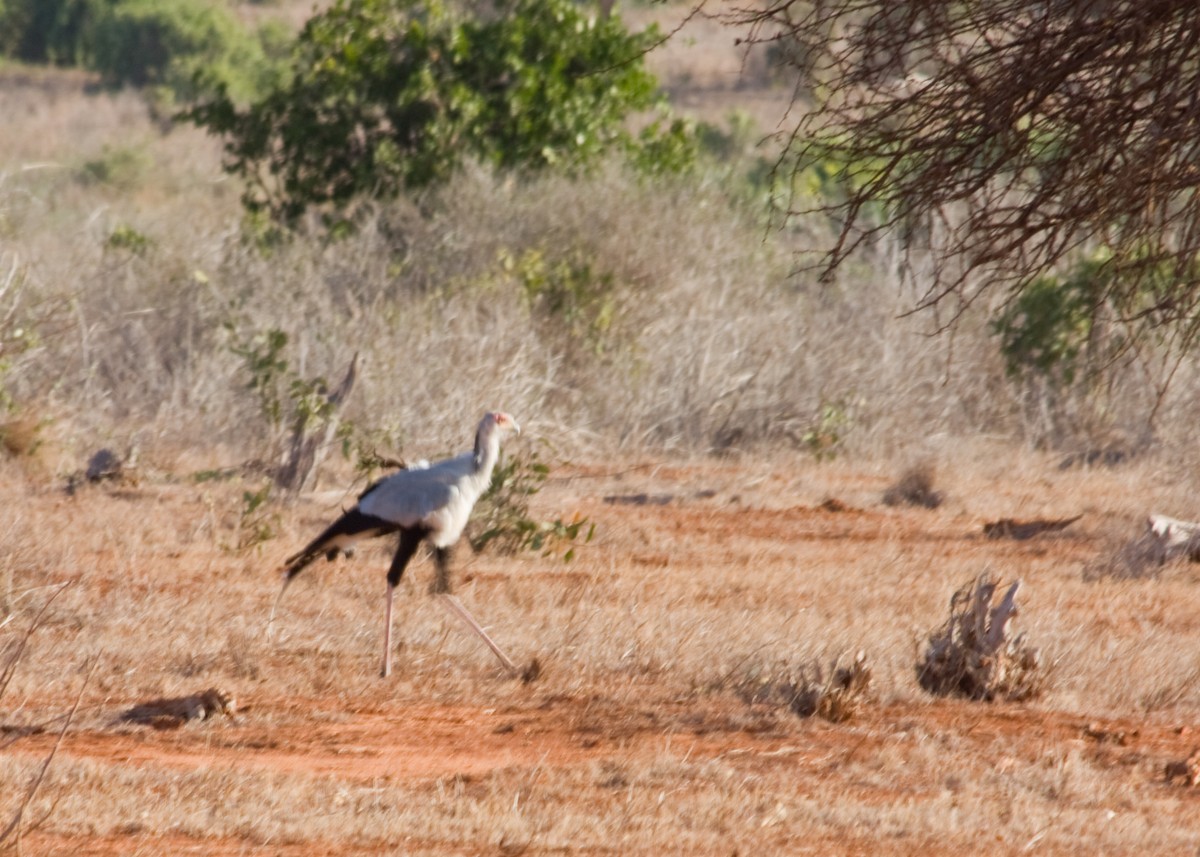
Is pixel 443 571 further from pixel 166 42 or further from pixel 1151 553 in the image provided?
pixel 166 42

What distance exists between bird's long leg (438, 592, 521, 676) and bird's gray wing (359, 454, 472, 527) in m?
0.38

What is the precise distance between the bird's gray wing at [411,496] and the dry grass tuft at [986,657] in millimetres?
2152

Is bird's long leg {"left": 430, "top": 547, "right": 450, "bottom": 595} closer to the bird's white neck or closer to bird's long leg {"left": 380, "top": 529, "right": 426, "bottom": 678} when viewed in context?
bird's long leg {"left": 380, "top": 529, "right": 426, "bottom": 678}

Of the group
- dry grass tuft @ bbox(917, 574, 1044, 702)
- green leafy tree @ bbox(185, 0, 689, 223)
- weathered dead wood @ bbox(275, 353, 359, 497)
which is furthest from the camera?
green leafy tree @ bbox(185, 0, 689, 223)

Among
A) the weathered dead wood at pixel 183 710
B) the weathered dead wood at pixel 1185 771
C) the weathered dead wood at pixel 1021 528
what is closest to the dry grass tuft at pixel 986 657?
the weathered dead wood at pixel 1185 771

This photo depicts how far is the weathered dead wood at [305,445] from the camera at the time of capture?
10.1 m

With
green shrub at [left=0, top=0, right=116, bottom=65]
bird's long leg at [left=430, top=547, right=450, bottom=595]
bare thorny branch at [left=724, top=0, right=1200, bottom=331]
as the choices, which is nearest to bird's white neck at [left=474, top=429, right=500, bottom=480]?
bird's long leg at [left=430, top=547, right=450, bottom=595]

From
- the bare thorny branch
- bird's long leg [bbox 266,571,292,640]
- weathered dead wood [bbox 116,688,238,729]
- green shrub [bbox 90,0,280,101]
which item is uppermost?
green shrub [bbox 90,0,280,101]

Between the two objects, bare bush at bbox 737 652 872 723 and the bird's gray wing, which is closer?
bare bush at bbox 737 652 872 723

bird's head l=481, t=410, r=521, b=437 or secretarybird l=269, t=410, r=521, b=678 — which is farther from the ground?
bird's head l=481, t=410, r=521, b=437

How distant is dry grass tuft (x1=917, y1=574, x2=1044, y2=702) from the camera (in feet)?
21.1

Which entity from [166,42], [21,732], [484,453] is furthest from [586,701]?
[166,42]

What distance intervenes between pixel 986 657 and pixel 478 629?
2045 mm

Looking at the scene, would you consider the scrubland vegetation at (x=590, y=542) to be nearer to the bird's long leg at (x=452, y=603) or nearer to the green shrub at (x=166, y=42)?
the bird's long leg at (x=452, y=603)
